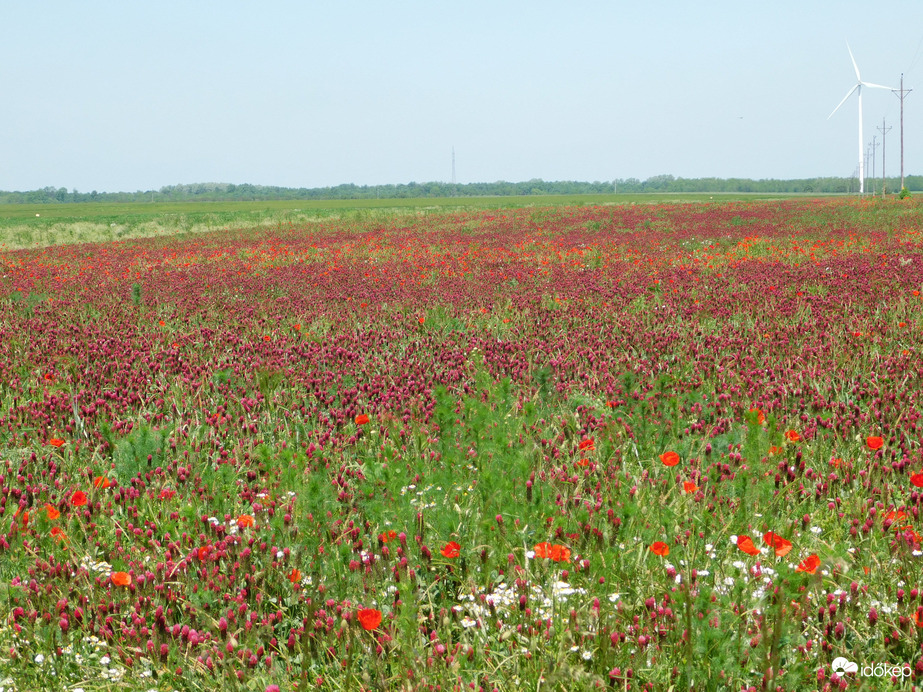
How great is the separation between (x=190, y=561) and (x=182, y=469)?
74cm

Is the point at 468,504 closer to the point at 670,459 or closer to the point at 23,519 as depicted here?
the point at 670,459

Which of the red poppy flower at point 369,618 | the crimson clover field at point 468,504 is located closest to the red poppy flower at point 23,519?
the crimson clover field at point 468,504

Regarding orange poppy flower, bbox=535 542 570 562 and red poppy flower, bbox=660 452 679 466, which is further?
red poppy flower, bbox=660 452 679 466

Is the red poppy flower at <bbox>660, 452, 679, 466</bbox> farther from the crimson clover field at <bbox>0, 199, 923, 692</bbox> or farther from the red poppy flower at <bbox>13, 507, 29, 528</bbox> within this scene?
the red poppy flower at <bbox>13, 507, 29, 528</bbox>

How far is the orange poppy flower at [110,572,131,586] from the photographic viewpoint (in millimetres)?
2348

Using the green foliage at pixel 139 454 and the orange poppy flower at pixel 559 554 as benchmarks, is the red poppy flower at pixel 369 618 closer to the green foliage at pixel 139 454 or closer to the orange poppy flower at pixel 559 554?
the orange poppy flower at pixel 559 554

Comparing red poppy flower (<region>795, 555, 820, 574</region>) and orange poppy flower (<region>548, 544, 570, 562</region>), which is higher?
red poppy flower (<region>795, 555, 820, 574</region>)

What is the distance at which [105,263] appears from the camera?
1633 cm

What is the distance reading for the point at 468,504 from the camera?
322 cm

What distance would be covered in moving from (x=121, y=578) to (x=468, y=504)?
1442 millimetres

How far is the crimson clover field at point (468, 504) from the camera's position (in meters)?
2.20

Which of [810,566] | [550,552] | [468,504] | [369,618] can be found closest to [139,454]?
[468,504]

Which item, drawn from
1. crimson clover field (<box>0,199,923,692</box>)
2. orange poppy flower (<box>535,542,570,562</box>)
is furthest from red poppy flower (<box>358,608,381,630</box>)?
orange poppy flower (<box>535,542,570,562</box>)

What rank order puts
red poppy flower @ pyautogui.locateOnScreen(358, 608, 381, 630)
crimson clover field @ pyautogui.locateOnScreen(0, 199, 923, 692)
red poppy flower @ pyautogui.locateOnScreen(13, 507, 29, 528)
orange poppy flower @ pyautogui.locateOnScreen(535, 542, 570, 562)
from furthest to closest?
red poppy flower @ pyautogui.locateOnScreen(13, 507, 29, 528) → orange poppy flower @ pyautogui.locateOnScreen(535, 542, 570, 562) → crimson clover field @ pyautogui.locateOnScreen(0, 199, 923, 692) → red poppy flower @ pyautogui.locateOnScreen(358, 608, 381, 630)
